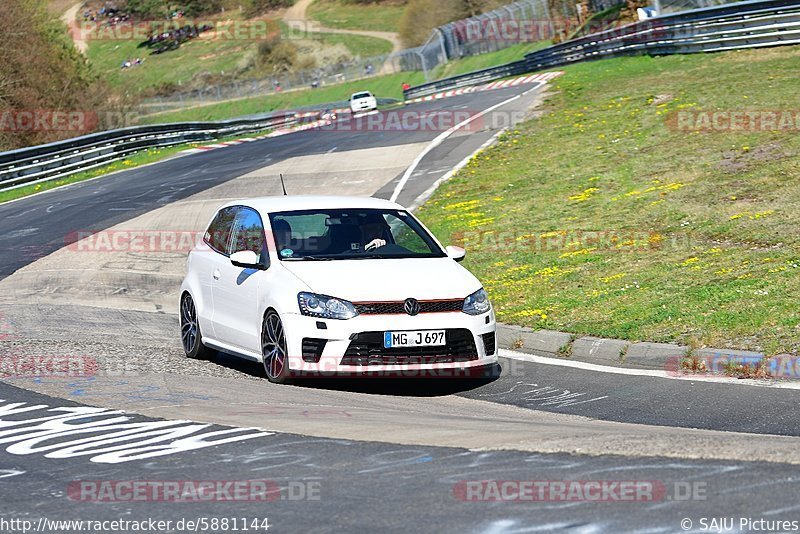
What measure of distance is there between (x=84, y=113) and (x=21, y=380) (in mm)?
47864

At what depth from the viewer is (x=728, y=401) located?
8711 mm

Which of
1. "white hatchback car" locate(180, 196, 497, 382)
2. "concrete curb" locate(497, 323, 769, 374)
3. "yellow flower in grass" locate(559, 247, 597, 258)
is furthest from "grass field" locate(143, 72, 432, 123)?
"white hatchback car" locate(180, 196, 497, 382)

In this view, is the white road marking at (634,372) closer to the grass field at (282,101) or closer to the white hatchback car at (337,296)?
the white hatchback car at (337,296)

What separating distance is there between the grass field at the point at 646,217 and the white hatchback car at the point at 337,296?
200cm

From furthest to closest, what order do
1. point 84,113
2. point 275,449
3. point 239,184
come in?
point 84,113
point 239,184
point 275,449

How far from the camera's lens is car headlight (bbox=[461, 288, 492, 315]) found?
10.0m

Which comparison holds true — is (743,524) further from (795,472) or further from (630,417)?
(630,417)

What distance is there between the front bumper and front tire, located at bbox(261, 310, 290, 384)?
129 mm

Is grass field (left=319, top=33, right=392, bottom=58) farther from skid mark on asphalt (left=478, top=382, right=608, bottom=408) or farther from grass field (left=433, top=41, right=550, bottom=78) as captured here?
skid mark on asphalt (left=478, top=382, right=608, bottom=408)

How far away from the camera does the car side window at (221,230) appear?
11.7 metres

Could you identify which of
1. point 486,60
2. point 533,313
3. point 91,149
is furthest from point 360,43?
point 533,313

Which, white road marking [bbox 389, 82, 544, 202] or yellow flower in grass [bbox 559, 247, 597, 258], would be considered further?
white road marking [bbox 389, 82, 544, 202]

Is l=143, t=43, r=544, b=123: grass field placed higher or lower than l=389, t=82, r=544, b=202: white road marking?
lower

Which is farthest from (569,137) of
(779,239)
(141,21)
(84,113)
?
(141,21)
